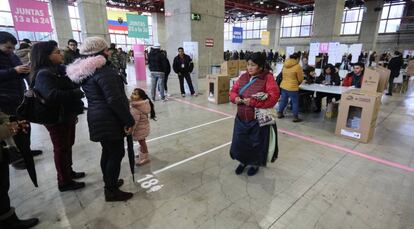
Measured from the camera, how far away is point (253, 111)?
7.41ft

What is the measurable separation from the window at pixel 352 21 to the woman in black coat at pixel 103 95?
2505 cm

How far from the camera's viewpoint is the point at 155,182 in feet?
7.88

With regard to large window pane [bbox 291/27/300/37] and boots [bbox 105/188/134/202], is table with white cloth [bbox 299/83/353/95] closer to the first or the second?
boots [bbox 105/188/134/202]

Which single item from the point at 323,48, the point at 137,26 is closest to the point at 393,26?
the point at 323,48

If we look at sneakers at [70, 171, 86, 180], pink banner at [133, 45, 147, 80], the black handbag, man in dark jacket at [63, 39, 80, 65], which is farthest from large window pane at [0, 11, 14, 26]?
the black handbag

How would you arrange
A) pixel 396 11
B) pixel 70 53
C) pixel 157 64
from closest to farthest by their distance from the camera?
pixel 70 53
pixel 157 64
pixel 396 11

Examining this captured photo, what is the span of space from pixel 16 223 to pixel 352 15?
26607 millimetres

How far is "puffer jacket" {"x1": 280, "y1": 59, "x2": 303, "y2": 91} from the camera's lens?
4105mm

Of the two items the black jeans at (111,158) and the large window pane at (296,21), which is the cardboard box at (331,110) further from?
the large window pane at (296,21)

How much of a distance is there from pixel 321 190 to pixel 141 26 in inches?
357

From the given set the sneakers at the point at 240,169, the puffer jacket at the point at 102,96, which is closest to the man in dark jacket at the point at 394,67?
the sneakers at the point at 240,169

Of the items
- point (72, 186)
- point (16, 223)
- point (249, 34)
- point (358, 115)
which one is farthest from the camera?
point (249, 34)

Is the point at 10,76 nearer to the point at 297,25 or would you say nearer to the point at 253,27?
the point at 297,25

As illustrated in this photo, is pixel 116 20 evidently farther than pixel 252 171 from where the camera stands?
Yes
